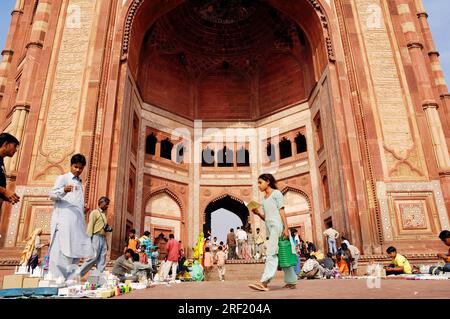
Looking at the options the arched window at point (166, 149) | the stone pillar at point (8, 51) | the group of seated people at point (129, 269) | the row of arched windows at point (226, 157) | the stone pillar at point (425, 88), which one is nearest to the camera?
the group of seated people at point (129, 269)

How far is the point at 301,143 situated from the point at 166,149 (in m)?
6.90

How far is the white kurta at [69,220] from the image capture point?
3748 millimetres

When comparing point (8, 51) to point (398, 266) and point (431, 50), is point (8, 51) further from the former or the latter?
point (431, 50)

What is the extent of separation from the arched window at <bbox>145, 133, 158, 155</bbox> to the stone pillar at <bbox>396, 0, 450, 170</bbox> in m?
11.3

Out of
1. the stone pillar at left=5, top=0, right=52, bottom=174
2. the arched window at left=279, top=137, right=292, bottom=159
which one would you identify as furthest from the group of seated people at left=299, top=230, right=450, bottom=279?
the stone pillar at left=5, top=0, right=52, bottom=174

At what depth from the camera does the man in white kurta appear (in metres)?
3.74

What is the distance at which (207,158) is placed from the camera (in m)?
17.7

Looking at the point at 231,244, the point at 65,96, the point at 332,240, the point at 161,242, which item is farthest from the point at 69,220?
the point at 161,242

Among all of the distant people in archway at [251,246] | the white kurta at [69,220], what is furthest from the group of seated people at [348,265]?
the white kurta at [69,220]

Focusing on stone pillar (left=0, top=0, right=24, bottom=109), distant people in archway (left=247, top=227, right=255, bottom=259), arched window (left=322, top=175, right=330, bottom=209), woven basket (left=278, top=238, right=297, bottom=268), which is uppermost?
stone pillar (left=0, top=0, right=24, bottom=109)

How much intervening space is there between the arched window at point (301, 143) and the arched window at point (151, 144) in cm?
695

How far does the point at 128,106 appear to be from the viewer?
41.4 feet

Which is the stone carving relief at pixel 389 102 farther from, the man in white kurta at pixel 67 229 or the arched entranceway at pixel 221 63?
the man in white kurta at pixel 67 229

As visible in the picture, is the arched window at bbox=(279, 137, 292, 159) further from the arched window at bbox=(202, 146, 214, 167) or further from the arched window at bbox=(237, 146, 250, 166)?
the arched window at bbox=(202, 146, 214, 167)
